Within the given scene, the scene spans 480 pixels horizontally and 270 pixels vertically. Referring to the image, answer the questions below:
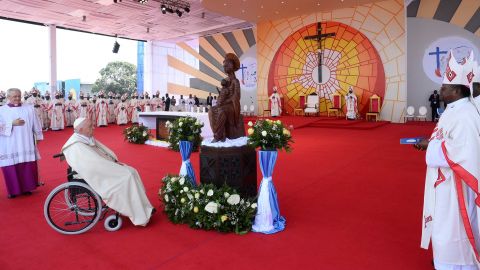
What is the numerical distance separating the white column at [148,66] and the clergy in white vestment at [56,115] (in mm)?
7753

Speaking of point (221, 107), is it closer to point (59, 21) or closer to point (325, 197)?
point (325, 197)

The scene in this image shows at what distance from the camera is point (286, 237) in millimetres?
3252

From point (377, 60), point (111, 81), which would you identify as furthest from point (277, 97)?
point (111, 81)

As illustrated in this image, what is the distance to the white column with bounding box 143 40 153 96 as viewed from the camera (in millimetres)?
20875

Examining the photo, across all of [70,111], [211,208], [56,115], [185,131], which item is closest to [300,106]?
[70,111]

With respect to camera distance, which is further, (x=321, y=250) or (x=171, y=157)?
(x=171, y=157)

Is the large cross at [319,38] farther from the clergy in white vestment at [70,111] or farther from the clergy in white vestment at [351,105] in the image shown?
the clergy in white vestment at [70,111]

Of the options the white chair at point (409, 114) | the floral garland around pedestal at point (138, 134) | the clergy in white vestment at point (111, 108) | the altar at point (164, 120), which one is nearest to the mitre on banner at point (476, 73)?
the altar at point (164, 120)

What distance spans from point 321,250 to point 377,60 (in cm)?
1281

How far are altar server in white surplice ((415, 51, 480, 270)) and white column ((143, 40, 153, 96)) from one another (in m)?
20.1

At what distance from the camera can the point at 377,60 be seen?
14.1m

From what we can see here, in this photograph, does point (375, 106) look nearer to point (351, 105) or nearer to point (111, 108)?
point (351, 105)

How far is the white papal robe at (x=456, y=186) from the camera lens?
2230mm

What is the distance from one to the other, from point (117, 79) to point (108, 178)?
25188 mm
